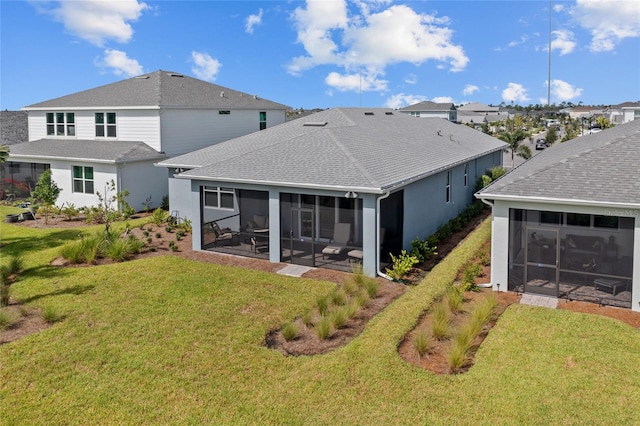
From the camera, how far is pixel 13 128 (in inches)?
1556

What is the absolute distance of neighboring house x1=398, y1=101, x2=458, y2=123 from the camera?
3799 inches

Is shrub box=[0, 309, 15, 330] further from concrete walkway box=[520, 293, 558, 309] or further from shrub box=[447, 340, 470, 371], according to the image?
concrete walkway box=[520, 293, 558, 309]

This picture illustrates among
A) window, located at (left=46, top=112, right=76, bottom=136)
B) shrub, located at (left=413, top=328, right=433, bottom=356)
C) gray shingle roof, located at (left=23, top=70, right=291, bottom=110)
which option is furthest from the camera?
window, located at (left=46, top=112, right=76, bottom=136)

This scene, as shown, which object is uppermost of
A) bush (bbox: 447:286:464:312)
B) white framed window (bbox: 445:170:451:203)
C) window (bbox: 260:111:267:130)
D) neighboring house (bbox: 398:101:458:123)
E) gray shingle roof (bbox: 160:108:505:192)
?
neighboring house (bbox: 398:101:458:123)

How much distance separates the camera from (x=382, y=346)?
36.4 feet

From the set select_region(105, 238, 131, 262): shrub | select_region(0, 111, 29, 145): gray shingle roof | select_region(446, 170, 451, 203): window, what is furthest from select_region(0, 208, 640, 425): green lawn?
select_region(0, 111, 29, 145): gray shingle roof

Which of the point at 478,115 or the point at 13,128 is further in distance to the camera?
the point at 478,115

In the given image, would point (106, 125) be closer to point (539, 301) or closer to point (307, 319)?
point (307, 319)

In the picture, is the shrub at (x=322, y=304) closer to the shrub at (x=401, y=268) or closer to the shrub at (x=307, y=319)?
the shrub at (x=307, y=319)

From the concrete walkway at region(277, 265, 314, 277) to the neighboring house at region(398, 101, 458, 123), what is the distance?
268ft

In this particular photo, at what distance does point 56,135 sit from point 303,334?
26.6m

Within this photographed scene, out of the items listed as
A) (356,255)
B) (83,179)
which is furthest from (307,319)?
(83,179)

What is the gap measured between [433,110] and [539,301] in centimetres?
8788

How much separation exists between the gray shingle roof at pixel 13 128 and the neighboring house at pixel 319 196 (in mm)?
21526
